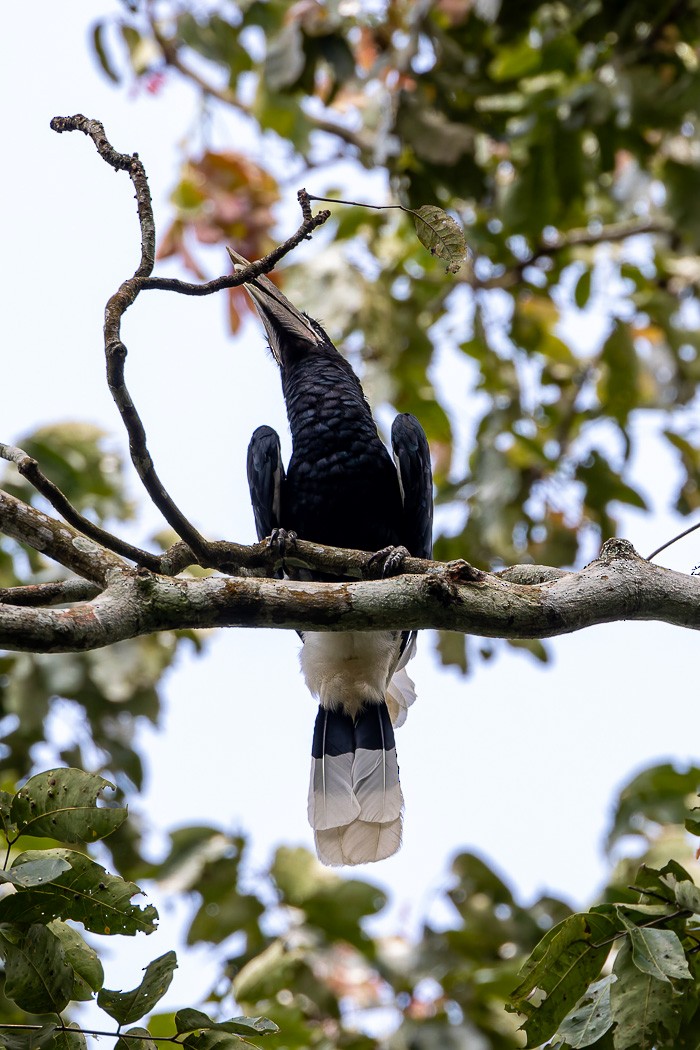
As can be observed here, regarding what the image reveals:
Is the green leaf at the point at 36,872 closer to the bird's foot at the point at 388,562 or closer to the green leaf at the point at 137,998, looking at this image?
the green leaf at the point at 137,998

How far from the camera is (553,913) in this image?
4.35 meters

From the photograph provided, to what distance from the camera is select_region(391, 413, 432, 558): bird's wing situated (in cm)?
371

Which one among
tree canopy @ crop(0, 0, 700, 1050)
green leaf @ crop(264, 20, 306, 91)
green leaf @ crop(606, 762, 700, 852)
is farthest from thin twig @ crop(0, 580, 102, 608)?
green leaf @ crop(264, 20, 306, 91)

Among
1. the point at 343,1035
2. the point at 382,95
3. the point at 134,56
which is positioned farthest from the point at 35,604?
the point at 134,56

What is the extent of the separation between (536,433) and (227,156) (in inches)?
97.0

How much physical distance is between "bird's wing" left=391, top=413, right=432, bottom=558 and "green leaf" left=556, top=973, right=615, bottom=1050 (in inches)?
79.0

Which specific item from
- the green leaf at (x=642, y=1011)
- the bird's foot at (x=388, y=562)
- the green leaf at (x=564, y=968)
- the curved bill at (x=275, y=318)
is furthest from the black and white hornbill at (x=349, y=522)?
the green leaf at (x=642, y=1011)

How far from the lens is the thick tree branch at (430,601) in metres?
2.16

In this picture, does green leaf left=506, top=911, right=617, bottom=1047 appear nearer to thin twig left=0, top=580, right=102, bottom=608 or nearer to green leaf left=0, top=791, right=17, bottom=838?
green leaf left=0, top=791, right=17, bottom=838

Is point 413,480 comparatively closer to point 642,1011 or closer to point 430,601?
point 430,601

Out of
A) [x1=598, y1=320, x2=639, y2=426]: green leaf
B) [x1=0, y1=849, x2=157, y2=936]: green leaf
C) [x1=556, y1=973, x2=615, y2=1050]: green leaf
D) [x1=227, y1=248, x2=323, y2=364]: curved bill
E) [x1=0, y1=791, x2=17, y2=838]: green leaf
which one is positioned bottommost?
[x1=556, y1=973, x2=615, y2=1050]: green leaf

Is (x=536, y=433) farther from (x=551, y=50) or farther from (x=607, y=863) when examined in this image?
→ (x=607, y=863)

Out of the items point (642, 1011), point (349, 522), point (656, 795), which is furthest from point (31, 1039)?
point (656, 795)

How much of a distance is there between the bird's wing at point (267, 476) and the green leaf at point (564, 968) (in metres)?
2.01
